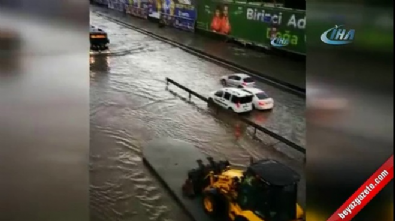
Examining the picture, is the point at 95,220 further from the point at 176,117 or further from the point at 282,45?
the point at 282,45

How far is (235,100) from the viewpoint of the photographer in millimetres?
3666

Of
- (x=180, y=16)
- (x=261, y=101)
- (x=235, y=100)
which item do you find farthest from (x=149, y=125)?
(x=180, y=16)

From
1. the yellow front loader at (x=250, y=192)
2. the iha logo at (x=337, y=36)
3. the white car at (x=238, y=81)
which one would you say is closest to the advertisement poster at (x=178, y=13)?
the white car at (x=238, y=81)

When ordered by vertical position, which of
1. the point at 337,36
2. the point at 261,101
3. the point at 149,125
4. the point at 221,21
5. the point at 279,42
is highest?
the point at 337,36

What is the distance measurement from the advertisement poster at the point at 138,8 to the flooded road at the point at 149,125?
316cm

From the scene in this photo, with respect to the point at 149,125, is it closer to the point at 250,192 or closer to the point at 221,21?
the point at 250,192

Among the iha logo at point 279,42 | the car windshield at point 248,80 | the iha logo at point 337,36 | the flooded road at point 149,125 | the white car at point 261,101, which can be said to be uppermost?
the iha logo at point 337,36

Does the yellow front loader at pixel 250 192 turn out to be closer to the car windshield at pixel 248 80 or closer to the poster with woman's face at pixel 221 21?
the car windshield at pixel 248 80

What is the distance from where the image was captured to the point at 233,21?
259 inches

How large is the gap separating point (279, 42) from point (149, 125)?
2.94 m

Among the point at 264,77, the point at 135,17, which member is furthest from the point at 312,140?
Result: the point at 135,17

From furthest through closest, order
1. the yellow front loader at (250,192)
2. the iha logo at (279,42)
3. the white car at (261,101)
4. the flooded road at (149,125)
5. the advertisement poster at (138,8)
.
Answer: the advertisement poster at (138,8) → the iha logo at (279,42) → the white car at (261,101) → the flooded road at (149,125) → the yellow front loader at (250,192)

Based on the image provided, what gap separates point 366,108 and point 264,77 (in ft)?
14.1

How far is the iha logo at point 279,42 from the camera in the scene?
A: 5666mm
